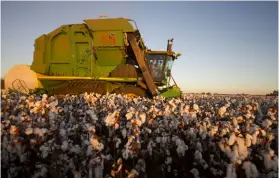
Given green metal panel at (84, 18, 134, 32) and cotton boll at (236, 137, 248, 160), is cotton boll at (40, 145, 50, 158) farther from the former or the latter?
green metal panel at (84, 18, 134, 32)

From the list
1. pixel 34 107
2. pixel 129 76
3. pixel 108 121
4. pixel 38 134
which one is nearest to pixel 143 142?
pixel 108 121

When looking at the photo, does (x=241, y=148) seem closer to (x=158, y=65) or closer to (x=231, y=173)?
→ (x=231, y=173)

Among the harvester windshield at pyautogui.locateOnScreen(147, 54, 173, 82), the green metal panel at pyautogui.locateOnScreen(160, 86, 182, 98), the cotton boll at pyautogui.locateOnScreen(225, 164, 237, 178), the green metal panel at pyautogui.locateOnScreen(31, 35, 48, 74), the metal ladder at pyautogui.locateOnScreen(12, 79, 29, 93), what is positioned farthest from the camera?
the harvester windshield at pyautogui.locateOnScreen(147, 54, 173, 82)

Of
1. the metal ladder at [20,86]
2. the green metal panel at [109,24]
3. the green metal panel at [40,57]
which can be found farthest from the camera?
the green metal panel at [40,57]

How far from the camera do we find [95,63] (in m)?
21.6

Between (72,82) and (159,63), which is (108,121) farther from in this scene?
(159,63)

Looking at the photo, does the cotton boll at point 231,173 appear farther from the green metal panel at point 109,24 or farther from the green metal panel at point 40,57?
the green metal panel at point 40,57

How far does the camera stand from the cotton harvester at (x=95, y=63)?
66.8 ft

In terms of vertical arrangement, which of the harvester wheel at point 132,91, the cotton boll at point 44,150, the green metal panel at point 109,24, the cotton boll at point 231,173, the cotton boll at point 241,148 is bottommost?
the cotton boll at point 44,150

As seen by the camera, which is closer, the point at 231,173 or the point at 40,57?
the point at 231,173

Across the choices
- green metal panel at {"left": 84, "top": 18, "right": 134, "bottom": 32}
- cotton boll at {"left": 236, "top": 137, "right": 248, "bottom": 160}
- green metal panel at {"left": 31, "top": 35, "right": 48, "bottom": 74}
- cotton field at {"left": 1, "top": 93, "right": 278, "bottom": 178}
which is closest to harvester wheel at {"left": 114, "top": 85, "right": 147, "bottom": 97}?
green metal panel at {"left": 84, "top": 18, "right": 134, "bottom": 32}

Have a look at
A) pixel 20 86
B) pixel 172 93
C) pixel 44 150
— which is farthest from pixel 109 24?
pixel 44 150

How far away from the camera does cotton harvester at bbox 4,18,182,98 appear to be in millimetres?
20359

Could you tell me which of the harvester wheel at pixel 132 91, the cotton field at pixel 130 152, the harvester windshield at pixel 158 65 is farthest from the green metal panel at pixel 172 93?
the cotton field at pixel 130 152
